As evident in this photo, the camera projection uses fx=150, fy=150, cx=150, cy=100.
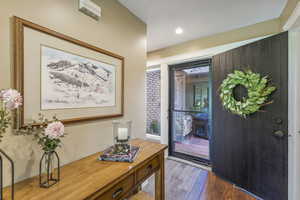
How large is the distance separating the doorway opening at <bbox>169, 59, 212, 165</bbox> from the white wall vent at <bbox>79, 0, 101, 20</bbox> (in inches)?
78.6

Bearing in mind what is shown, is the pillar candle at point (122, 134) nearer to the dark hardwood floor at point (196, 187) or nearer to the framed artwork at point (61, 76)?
the framed artwork at point (61, 76)

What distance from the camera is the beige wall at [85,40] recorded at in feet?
3.10

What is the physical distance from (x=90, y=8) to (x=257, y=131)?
2.37 meters

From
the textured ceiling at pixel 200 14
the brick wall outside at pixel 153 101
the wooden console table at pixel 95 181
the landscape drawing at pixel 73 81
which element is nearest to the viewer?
the wooden console table at pixel 95 181

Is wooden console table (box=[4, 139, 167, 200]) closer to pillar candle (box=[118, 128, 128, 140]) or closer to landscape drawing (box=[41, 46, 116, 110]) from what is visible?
pillar candle (box=[118, 128, 128, 140])

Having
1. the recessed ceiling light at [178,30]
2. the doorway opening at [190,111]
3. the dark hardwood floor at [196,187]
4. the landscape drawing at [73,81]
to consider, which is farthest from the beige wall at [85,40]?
the doorway opening at [190,111]

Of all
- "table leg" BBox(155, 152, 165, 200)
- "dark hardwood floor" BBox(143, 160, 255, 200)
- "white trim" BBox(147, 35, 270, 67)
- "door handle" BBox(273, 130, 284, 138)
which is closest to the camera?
"table leg" BBox(155, 152, 165, 200)

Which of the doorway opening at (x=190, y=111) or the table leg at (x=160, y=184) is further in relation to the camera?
the doorway opening at (x=190, y=111)

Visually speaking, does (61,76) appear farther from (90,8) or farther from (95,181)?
(95,181)

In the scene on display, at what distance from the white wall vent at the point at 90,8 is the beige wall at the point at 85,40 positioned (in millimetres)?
42

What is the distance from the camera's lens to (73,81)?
4.21 ft

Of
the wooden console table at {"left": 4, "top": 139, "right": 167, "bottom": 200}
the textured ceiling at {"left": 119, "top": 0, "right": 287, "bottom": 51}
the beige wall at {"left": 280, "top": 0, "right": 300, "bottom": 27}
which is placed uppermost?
the textured ceiling at {"left": 119, "top": 0, "right": 287, "bottom": 51}

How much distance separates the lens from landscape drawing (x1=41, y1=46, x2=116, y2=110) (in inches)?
44.0

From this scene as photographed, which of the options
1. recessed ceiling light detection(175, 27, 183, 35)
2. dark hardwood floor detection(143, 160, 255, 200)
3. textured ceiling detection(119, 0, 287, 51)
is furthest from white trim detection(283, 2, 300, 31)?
dark hardwood floor detection(143, 160, 255, 200)
